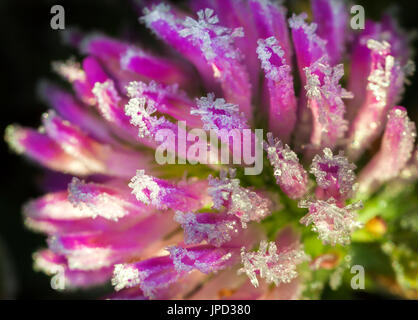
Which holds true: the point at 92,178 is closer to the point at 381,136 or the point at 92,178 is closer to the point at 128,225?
the point at 128,225

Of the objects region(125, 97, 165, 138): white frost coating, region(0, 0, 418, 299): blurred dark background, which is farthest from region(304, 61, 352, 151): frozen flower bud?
region(0, 0, 418, 299): blurred dark background

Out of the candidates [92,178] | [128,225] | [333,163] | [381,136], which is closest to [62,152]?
[92,178]

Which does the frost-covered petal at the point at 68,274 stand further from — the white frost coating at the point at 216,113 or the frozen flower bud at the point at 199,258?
the white frost coating at the point at 216,113

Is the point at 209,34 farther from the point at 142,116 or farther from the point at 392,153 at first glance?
the point at 392,153

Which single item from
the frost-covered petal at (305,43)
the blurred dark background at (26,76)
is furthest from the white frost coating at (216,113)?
the blurred dark background at (26,76)

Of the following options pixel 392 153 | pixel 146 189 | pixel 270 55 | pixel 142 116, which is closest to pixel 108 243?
pixel 146 189
